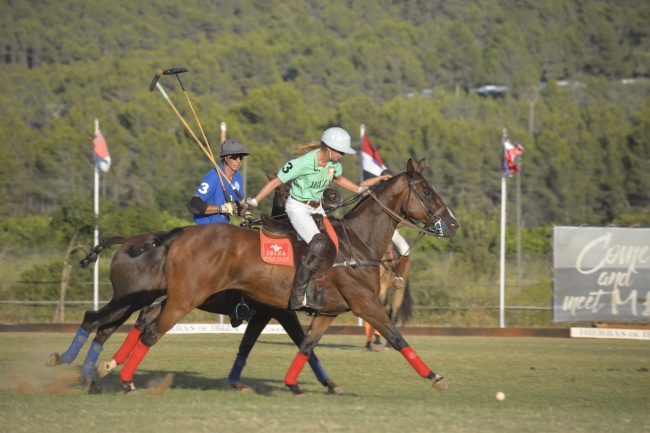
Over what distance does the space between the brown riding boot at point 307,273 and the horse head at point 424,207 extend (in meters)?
1.17

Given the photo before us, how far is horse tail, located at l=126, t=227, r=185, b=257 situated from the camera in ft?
30.0

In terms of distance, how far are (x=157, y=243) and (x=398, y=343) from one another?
2.52 m

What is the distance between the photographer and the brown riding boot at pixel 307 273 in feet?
29.0

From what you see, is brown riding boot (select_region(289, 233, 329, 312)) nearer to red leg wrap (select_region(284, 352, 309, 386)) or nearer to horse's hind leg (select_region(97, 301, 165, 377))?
red leg wrap (select_region(284, 352, 309, 386))

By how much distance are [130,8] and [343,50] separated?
2481cm

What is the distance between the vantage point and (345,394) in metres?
9.38

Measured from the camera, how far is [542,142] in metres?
45.5

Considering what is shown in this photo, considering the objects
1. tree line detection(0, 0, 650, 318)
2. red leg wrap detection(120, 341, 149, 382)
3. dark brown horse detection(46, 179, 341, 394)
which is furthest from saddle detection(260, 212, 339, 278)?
tree line detection(0, 0, 650, 318)

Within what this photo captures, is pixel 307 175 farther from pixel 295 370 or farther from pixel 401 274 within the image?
pixel 401 274

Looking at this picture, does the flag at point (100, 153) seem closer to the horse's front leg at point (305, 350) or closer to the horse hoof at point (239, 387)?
the horse hoof at point (239, 387)

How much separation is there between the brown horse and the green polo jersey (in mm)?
480

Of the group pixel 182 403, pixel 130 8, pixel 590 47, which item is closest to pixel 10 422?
pixel 182 403

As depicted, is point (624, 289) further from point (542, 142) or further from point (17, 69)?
point (17, 69)

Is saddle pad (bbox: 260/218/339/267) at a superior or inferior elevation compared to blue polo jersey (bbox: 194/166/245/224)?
inferior
